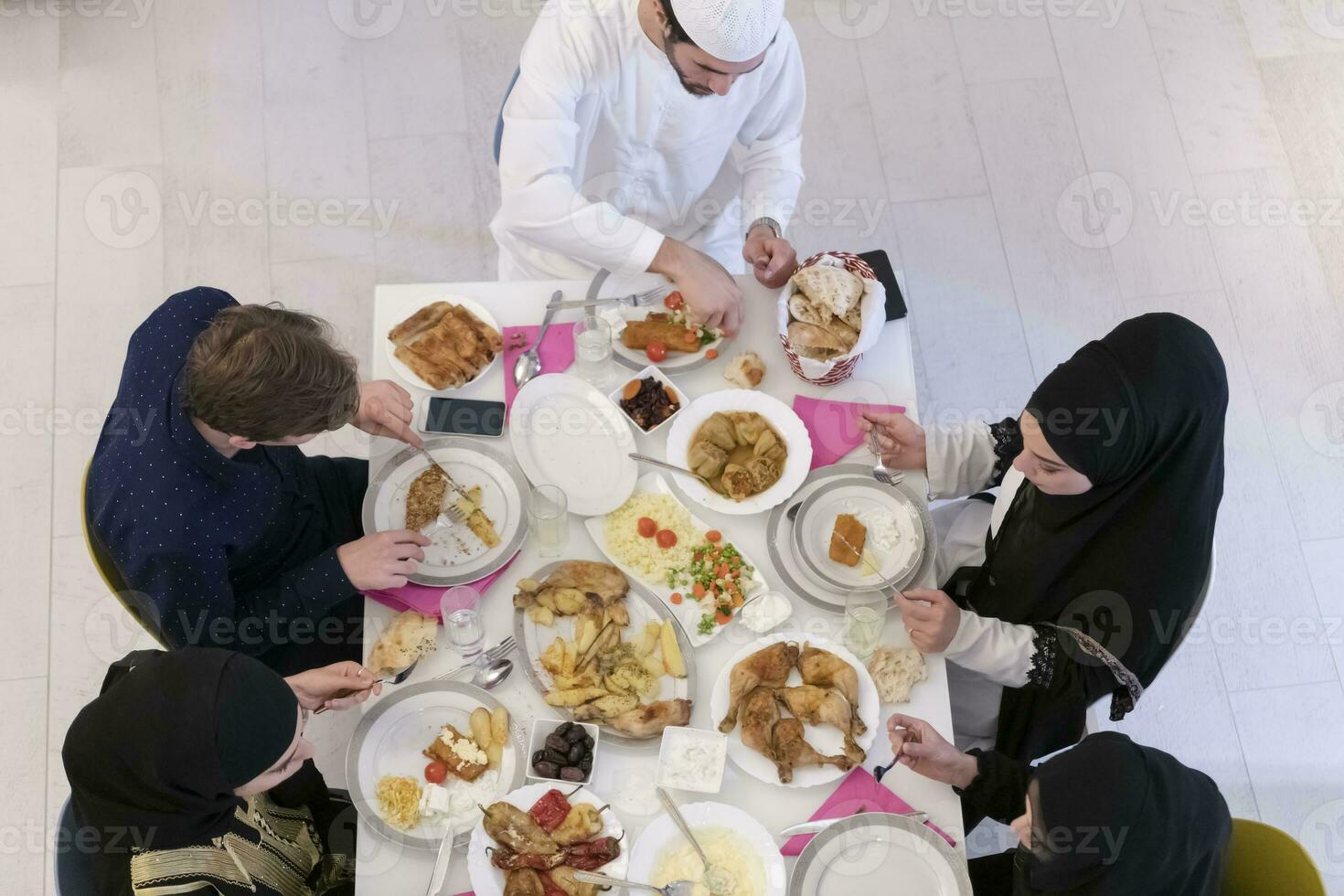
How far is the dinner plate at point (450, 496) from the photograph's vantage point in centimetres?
214

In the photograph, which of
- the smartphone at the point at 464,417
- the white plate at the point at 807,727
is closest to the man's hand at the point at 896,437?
the white plate at the point at 807,727

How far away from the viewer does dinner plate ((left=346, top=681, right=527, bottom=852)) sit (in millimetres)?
1899

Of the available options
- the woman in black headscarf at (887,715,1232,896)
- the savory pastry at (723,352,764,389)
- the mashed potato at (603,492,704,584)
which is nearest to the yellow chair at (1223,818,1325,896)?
the woman in black headscarf at (887,715,1232,896)

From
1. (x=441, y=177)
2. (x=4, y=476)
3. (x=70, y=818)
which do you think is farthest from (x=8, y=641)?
(x=441, y=177)

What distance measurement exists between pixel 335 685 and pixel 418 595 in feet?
0.81

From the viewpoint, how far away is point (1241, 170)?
4.00 meters

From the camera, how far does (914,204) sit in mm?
3918

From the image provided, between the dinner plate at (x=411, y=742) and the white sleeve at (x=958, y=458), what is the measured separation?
42.3 inches

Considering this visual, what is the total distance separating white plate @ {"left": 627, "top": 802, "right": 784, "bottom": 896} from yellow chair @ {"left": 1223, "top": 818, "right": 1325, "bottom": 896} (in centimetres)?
89

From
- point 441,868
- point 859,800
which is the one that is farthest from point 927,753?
point 441,868

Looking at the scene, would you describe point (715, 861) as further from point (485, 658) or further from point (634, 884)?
point (485, 658)

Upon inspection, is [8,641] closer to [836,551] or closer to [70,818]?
[70,818]

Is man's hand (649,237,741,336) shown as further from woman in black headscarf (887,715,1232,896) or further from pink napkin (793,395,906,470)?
woman in black headscarf (887,715,1232,896)

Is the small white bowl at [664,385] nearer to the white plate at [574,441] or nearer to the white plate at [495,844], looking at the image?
the white plate at [574,441]
